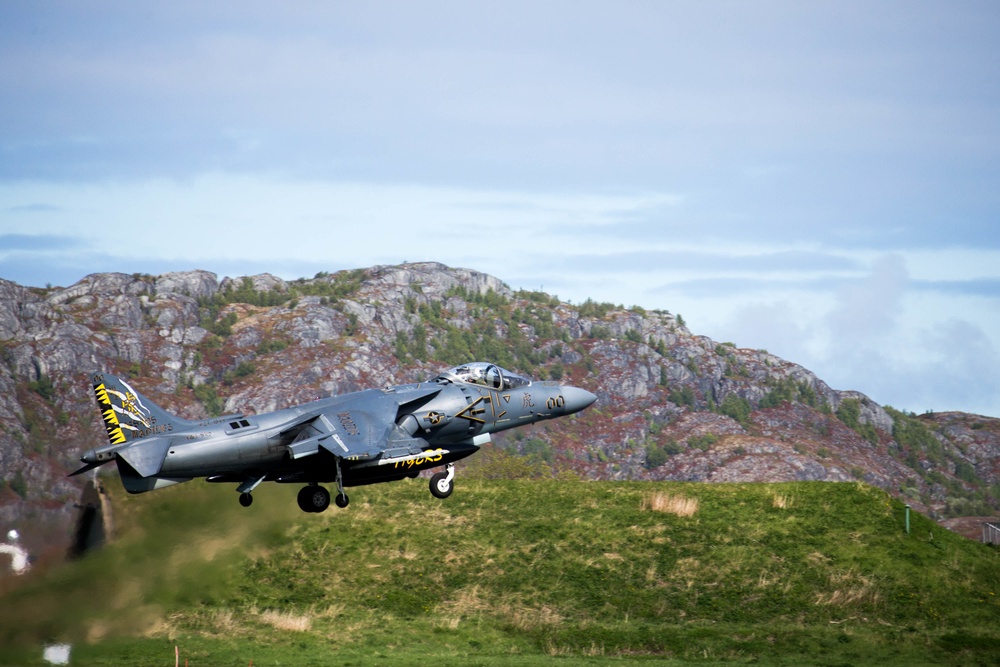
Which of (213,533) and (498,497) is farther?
(498,497)

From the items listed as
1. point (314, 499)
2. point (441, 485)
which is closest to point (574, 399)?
point (441, 485)

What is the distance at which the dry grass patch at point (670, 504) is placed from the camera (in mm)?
61656

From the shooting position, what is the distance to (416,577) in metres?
57.2

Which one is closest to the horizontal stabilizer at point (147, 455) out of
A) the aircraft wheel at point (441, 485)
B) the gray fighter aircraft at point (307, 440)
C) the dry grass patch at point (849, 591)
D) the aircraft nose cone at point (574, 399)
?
the gray fighter aircraft at point (307, 440)

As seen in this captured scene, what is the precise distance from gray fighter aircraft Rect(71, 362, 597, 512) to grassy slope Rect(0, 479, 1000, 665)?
834 centimetres

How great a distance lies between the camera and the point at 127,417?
118 ft

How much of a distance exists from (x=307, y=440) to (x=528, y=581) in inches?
915

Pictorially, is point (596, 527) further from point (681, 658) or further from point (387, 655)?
point (387, 655)

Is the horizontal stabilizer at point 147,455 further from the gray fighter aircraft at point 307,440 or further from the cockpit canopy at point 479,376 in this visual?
the cockpit canopy at point 479,376

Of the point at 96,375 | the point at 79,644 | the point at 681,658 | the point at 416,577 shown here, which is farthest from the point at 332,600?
the point at 96,375

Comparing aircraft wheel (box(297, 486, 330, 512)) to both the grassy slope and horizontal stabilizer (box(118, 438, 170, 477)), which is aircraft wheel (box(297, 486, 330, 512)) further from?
the grassy slope

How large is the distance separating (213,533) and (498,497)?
2051 centimetres

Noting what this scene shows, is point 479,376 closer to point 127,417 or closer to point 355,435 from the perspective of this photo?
point 355,435

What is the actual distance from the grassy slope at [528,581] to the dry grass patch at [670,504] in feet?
0.58
